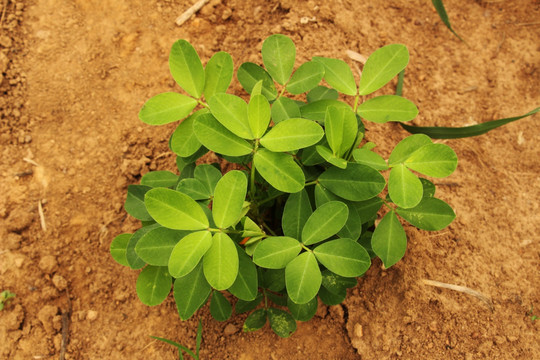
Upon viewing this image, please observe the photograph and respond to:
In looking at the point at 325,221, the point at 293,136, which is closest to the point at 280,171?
the point at 293,136

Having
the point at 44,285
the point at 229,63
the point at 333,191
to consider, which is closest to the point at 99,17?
the point at 229,63

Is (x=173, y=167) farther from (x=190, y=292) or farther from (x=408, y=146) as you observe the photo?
(x=408, y=146)

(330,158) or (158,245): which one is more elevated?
(330,158)

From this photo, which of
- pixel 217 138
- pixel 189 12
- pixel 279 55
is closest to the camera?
pixel 217 138

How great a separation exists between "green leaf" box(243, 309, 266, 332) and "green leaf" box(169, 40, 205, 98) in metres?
0.92

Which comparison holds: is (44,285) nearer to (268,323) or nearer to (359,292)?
(268,323)

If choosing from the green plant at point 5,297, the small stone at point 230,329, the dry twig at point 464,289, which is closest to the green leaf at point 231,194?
the small stone at point 230,329

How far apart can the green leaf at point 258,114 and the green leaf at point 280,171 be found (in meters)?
0.08

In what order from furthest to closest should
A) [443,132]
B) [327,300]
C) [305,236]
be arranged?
[443,132]
[327,300]
[305,236]

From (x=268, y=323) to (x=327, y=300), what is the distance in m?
0.33

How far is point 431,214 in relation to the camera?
155 cm

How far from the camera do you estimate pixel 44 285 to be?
2012mm

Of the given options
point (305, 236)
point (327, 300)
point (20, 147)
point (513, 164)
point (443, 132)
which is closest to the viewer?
point (305, 236)

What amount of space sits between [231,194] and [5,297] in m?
1.33
